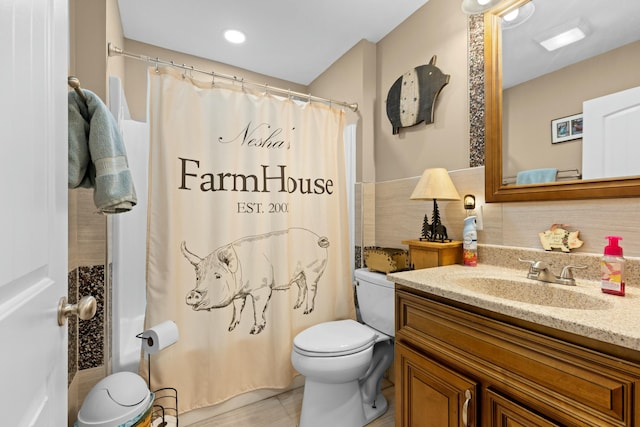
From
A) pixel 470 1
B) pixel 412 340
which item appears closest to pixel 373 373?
pixel 412 340

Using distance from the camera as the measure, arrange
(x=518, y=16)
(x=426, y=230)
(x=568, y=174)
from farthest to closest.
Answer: (x=426, y=230) → (x=518, y=16) → (x=568, y=174)

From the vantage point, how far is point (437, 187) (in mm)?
1491

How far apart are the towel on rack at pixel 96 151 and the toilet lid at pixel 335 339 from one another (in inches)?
41.9

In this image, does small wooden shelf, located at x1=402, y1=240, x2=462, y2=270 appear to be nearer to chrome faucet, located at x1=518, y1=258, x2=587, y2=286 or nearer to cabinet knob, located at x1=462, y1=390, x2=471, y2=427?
chrome faucet, located at x1=518, y1=258, x2=587, y2=286

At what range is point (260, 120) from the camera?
1722 mm

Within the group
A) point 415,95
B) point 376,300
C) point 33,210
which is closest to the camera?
point 33,210

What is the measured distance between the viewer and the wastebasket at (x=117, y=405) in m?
1.08

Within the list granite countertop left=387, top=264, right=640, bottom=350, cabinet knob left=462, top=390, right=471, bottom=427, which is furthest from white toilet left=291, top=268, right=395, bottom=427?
cabinet knob left=462, top=390, right=471, bottom=427

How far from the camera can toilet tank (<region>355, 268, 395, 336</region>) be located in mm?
1641

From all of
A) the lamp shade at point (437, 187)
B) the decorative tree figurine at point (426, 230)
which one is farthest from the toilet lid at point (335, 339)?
the lamp shade at point (437, 187)

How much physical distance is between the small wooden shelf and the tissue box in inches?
5.6

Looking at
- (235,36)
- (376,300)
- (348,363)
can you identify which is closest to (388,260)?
(376,300)

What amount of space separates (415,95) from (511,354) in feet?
5.01

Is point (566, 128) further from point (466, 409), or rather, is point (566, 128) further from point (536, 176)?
point (466, 409)
